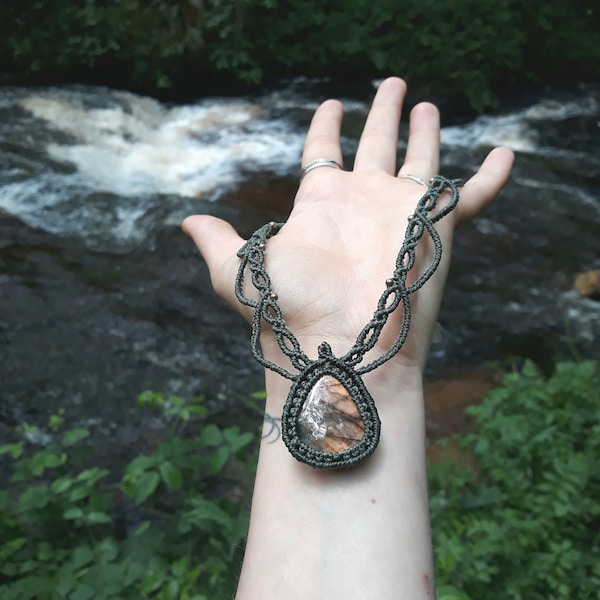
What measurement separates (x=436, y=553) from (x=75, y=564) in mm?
1322

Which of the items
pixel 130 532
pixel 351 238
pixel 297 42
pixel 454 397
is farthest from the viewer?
pixel 297 42

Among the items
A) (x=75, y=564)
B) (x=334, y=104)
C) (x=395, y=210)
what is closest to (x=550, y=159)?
(x=334, y=104)

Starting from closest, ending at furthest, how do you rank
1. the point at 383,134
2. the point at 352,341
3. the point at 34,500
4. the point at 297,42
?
the point at 352,341, the point at 34,500, the point at 383,134, the point at 297,42

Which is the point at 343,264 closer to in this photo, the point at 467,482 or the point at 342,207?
the point at 342,207

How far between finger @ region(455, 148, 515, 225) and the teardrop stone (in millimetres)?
944

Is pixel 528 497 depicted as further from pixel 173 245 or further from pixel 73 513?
pixel 173 245

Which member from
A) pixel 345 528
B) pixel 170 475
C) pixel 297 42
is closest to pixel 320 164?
pixel 170 475

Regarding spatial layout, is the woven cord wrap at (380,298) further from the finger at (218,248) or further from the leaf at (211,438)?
the leaf at (211,438)

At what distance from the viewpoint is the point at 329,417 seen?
4.94 feet

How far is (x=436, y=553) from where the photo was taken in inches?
89.3

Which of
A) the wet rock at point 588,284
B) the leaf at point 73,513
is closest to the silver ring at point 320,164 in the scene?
the leaf at point 73,513

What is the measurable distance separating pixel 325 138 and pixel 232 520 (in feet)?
5.06

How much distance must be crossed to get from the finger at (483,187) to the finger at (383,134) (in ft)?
1.11

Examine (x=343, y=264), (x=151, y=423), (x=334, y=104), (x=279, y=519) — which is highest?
(x=334, y=104)
